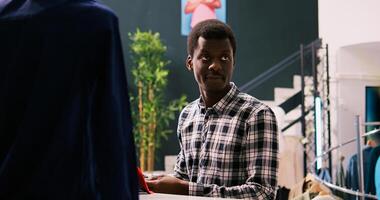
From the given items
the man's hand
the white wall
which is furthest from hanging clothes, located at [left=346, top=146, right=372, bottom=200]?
the man's hand

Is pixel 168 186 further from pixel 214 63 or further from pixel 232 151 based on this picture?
pixel 214 63

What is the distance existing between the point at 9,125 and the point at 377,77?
6799 millimetres

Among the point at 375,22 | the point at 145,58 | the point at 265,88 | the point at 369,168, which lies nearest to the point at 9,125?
the point at 369,168

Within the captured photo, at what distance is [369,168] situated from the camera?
4586mm

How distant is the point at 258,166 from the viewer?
1.30m

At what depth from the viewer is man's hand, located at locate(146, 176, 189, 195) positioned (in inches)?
50.9

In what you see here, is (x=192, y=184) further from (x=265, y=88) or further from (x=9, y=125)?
(x=265, y=88)

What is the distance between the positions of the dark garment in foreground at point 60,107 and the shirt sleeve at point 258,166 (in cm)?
42

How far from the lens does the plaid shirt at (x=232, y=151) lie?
1.29 metres

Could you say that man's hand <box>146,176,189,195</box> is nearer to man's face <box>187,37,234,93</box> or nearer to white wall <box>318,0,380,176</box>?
man's face <box>187,37,234,93</box>

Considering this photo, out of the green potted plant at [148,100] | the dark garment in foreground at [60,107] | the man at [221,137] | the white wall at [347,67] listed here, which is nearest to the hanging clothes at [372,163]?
the white wall at [347,67]

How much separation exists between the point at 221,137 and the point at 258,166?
16 centimetres

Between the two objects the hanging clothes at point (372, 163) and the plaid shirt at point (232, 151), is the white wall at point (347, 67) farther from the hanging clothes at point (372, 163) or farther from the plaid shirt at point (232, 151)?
the plaid shirt at point (232, 151)

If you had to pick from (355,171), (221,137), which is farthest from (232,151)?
(355,171)
